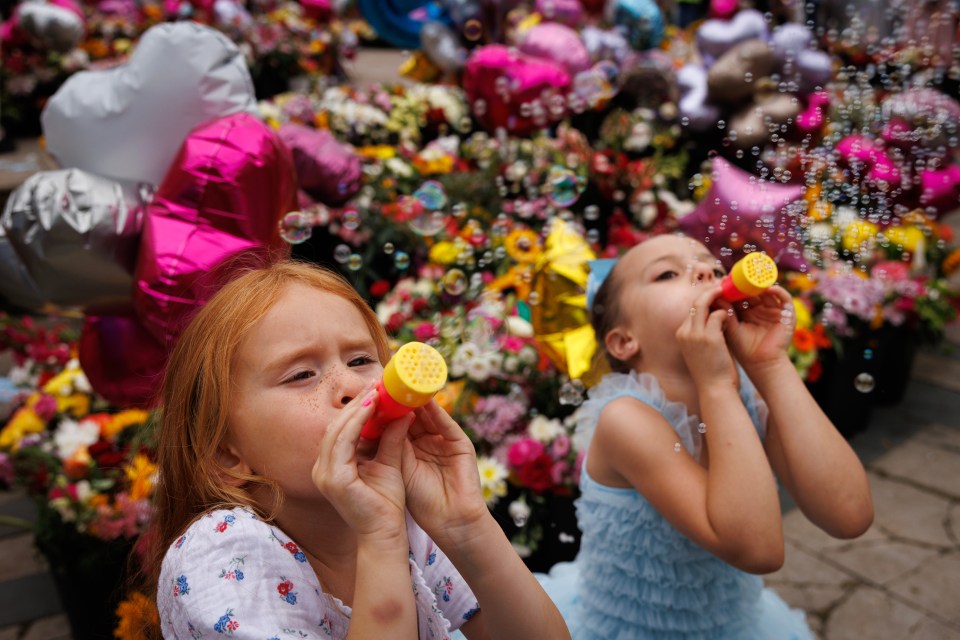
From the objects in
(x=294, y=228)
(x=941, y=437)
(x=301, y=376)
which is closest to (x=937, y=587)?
(x=941, y=437)

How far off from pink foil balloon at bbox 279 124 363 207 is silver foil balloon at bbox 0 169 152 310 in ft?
2.12

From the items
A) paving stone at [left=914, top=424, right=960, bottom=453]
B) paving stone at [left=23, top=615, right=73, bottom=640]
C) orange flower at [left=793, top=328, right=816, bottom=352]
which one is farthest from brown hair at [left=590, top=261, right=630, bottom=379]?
paving stone at [left=914, top=424, right=960, bottom=453]

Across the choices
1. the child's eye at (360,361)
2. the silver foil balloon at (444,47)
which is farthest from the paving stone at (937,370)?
the child's eye at (360,361)

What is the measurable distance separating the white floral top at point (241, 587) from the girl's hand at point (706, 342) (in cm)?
68

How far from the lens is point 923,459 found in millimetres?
3209

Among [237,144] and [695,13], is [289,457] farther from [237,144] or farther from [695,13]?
[695,13]

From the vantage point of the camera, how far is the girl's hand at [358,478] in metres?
0.84

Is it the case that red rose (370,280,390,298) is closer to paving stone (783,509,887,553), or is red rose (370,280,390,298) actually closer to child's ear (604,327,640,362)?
child's ear (604,327,640,362)

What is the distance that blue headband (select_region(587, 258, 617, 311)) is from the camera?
161 centimetres

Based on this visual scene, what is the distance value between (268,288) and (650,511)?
787mm

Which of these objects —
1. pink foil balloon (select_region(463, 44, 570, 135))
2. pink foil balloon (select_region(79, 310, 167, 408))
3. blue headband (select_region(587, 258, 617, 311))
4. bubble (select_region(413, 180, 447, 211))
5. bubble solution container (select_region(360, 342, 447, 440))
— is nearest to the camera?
bubble solution container (select_region(360, 342, 447, 440))

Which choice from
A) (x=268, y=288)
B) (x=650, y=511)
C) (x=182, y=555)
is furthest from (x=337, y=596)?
(x=650, y=511)

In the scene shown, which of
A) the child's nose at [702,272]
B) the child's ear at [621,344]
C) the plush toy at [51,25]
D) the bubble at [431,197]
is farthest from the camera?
the plush toy at [51,25]

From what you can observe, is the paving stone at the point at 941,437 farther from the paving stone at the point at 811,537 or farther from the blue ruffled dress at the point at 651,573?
the blue ruffled dress at the point at 651,573
